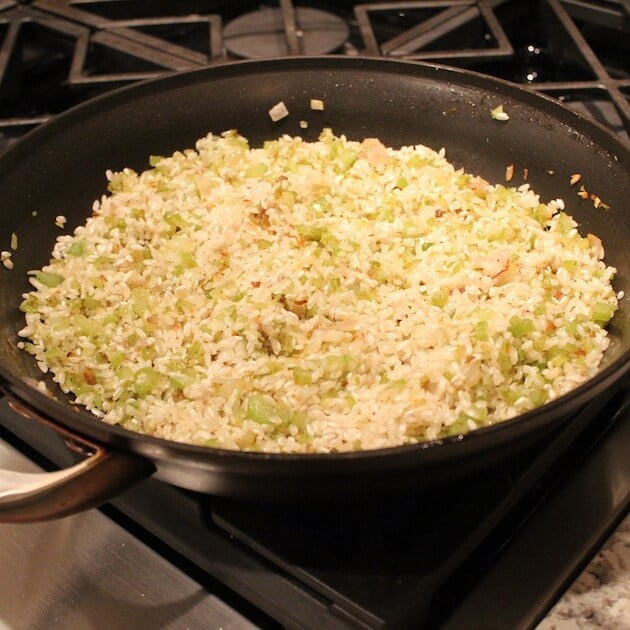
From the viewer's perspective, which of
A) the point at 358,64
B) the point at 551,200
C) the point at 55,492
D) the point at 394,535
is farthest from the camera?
the point at 358,64

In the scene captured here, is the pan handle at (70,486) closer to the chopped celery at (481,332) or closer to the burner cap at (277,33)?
the chopped celery at (481,332)

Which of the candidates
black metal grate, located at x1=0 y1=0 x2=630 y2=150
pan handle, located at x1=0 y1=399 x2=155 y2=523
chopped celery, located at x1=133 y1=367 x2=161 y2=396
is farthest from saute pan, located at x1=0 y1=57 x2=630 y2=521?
black metal grate, located at x1=0 y1=0 x2=630 y2=150

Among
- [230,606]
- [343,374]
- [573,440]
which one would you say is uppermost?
[573,440]

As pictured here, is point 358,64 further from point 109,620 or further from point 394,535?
point 109,620

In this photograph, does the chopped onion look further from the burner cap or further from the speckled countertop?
the speckled countertop

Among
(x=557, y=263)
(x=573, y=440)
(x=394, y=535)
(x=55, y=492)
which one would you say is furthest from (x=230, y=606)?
(x=557, y=263)

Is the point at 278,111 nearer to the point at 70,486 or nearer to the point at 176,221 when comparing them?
the point at 176,221

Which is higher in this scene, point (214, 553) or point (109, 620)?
point (214, 553)

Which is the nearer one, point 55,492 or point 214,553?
point 55,492
